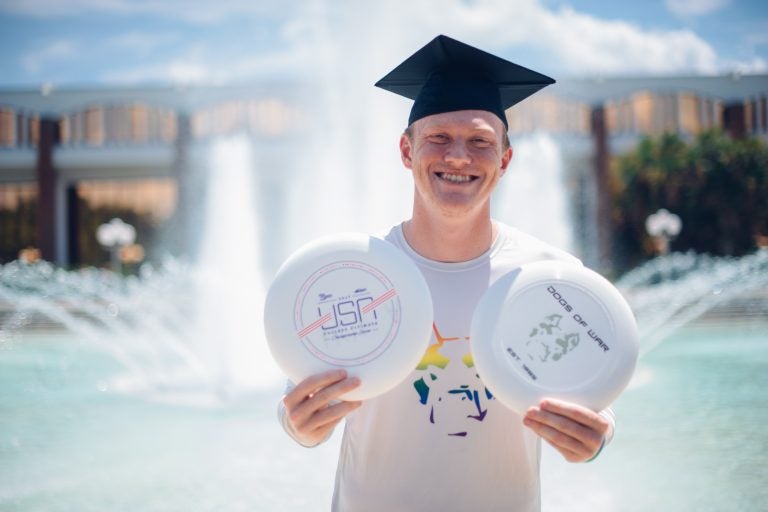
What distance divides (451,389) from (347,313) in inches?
14.7

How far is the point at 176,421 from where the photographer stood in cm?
629

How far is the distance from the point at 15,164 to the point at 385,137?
24.1 metres

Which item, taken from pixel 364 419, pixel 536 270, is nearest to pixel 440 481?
pixel 364 419

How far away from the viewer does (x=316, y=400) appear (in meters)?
1.58

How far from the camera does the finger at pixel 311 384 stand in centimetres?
158

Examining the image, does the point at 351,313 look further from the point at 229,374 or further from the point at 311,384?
the point at 229,374

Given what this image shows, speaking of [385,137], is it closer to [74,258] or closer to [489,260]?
[489,260]

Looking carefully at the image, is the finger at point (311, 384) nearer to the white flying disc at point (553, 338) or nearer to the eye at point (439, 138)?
the white flying disc at point (553, 338)

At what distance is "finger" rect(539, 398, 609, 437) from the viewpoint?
4.99 feet

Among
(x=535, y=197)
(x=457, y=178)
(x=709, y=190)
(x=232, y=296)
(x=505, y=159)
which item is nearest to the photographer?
(x=457, y=178)

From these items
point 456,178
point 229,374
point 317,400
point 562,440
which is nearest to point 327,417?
point 317,400

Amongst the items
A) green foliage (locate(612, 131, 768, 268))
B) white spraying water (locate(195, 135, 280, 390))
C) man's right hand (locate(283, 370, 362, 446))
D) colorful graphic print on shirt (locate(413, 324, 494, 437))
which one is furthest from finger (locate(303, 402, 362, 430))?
green foliage (locate(612, 131, 768, 268))

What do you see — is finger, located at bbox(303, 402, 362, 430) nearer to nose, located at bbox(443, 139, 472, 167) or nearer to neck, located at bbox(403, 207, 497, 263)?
neck, located at bbox(403, 207, 497, 263)

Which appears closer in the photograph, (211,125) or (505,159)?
(505,159)
